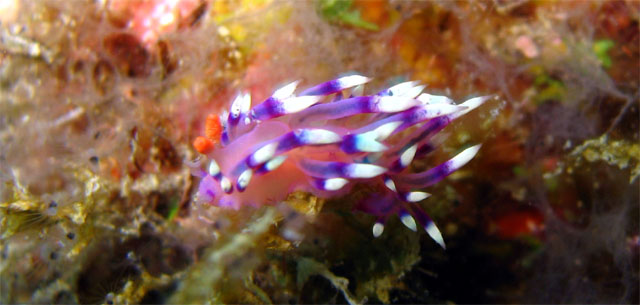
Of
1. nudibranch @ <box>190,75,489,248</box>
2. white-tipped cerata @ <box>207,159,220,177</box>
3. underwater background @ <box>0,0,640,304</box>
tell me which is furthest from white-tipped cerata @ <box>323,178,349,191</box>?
underwater background @ <box>0,0,640,304</box>

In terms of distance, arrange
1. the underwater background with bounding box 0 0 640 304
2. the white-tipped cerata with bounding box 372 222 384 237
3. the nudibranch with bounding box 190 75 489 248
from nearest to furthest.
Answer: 1. the nudibranch with bounding box 190 75 489 248
2. the white-tipped cerata with bounding box 372 222 384 237
3. the underwater background with bounding box 0 0 640 304

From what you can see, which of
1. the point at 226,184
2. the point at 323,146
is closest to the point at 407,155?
the point at 323,146

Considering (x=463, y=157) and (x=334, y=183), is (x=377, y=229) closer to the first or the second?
(x=334, y=183)

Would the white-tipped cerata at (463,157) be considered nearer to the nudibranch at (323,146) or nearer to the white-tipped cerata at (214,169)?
the nudibranch at (323,146)

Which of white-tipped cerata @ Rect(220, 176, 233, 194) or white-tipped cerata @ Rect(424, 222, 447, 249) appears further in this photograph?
white-tipped cerata @ Rect(424, 222, 447, 249)

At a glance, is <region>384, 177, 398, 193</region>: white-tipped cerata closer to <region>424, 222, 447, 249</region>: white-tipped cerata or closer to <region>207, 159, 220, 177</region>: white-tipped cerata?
<region>424, 222, 447, 249</region>: white-tipped cerata

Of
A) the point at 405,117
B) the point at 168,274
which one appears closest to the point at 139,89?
the point at 168,274
